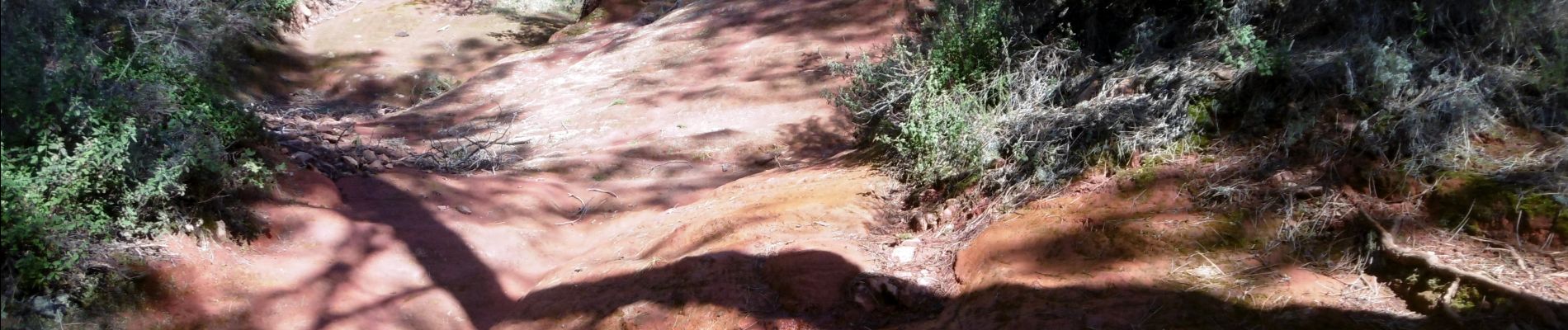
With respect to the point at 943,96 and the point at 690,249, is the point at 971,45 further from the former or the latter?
the point at 690,249

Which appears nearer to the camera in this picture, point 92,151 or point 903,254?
point 92,151

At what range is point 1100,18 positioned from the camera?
19.8ft

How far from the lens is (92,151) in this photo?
4.58 m

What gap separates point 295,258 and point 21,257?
1.52 metres

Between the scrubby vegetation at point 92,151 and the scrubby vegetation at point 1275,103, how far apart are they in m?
4.41

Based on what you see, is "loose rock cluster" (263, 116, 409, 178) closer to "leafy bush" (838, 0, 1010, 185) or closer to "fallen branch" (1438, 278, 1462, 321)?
"leafy bush" (838, 0, 1010, 185)

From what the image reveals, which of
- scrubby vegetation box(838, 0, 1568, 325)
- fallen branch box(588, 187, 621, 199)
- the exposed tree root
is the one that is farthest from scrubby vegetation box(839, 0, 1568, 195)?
fallen branch box(588, 187, 621, 199)

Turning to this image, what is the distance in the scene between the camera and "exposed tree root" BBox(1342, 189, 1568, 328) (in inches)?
116

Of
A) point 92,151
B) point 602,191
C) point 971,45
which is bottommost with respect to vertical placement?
point 602,191

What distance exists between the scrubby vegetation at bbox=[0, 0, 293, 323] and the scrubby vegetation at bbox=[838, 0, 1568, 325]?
441cm

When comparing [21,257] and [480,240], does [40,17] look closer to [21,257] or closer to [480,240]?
[21,257]

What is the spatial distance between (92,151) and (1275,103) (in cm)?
601

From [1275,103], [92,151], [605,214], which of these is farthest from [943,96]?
[92,151]

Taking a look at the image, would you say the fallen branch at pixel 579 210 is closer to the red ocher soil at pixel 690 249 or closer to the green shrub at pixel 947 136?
the red ocher soil at pixel 690 249
